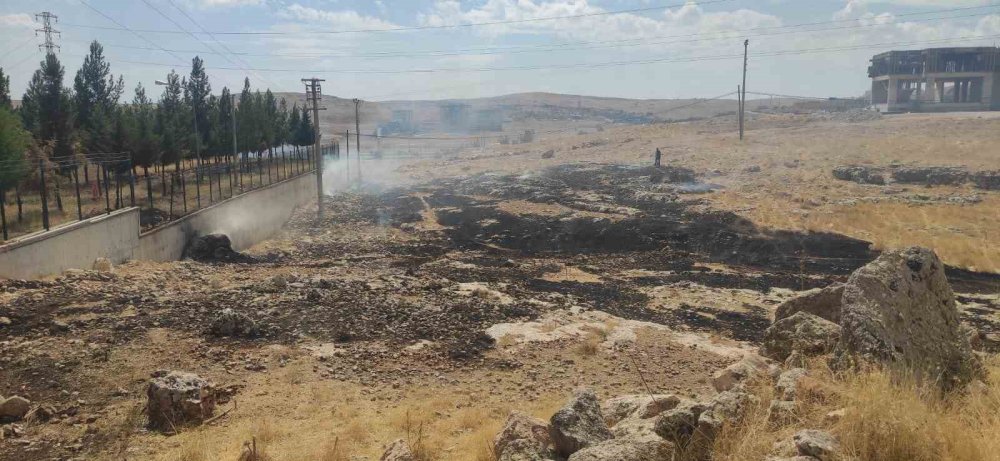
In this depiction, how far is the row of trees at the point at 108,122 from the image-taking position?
27891 millimetres

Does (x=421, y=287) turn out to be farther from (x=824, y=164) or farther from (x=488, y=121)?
(x=488, y=121)

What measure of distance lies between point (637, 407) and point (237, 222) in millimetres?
25281

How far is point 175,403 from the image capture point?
28.1 ft

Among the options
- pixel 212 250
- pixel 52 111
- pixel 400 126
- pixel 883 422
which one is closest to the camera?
pixel 883 422

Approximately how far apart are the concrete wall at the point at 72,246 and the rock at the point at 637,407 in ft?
45.2

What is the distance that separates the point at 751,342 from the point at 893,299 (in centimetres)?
888

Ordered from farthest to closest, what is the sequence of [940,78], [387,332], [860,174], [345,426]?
1. [940,78]
2. [860,174]
3. [387,332]
4. [345,426]

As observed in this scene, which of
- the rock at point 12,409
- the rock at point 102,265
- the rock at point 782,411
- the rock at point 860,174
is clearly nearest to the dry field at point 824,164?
the rock at point 860,174

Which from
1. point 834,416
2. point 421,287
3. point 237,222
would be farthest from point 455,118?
point 834,416

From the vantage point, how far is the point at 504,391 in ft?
35.2

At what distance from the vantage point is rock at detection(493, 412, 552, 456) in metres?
6.19

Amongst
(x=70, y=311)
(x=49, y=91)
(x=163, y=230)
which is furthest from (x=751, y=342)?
(x=49, y=91)

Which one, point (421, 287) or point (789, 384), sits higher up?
point (789, 384)

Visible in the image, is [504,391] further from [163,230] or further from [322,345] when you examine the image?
[163,230]
